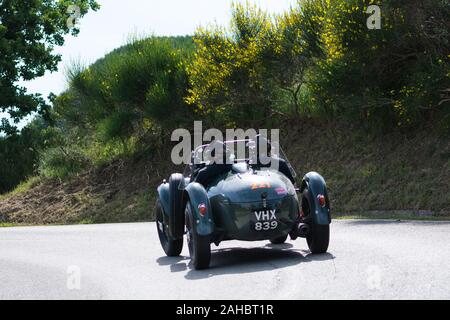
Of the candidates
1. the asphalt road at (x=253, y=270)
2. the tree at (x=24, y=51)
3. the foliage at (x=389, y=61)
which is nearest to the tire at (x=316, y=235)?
the asphalt road at (x=253, y=270)

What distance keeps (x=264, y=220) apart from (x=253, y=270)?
2.21 feet

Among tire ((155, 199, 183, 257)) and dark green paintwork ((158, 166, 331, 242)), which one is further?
tire ((155, 199, 183, 257))

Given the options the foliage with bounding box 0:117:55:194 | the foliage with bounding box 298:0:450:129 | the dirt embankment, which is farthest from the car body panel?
the foliage with bounding box 0:117:55:194

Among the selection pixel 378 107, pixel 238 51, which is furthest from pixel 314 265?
pixel 238 51

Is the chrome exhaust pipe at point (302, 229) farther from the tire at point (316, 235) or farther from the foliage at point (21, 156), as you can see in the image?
the foliage at point (21, 156)

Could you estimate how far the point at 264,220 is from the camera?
388 inches

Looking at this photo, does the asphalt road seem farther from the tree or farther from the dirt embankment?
the tree

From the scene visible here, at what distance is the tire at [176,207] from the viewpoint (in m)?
11.0

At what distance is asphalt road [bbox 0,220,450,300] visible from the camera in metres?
7.89

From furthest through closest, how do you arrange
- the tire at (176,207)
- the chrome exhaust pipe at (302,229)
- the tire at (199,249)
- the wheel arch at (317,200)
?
the tire at (176,207) → the wheel arch at (317,200) → the chrome exhaust pipe at (302,229) → the tire at (199,249)

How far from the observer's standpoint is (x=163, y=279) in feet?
30.7

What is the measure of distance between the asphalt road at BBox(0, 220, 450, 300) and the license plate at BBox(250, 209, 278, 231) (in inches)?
17.4

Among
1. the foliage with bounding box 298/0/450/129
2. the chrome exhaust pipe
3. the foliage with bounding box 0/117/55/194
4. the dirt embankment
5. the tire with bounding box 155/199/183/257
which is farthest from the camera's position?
the foliage with bounding box 0/117/55/194
